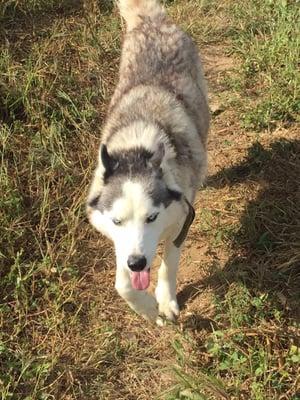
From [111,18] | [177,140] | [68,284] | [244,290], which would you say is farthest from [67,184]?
[111,18]

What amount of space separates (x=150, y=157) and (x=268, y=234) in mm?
1238

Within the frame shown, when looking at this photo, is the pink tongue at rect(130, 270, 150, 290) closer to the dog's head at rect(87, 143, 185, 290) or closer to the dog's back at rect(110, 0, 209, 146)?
the dog's head at rect(87, 143, 185, 290)

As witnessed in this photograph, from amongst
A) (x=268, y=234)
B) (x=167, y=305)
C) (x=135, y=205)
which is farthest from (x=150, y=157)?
(x=268, y=234)

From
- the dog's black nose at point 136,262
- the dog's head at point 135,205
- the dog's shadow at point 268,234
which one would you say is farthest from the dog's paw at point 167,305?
the dog's black nose at point 136,262

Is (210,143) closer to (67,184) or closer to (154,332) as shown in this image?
(67,184)

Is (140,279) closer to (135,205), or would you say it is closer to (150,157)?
(135,205)

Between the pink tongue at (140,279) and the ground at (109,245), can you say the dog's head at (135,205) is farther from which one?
the ground at (109,245)

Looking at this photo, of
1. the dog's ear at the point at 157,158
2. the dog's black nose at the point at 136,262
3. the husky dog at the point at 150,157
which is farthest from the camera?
→ the dog's ear at the point at 157,158

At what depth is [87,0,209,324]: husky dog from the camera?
9.61 feet

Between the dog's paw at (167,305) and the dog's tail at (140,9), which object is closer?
the dog's paw at (167,305)

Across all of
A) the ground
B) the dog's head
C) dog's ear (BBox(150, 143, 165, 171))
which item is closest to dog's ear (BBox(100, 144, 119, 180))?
the dog's head

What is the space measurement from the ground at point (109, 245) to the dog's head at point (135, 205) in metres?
0.67

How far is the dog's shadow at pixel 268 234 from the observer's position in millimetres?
3559

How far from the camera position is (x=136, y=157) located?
10.2 feet
